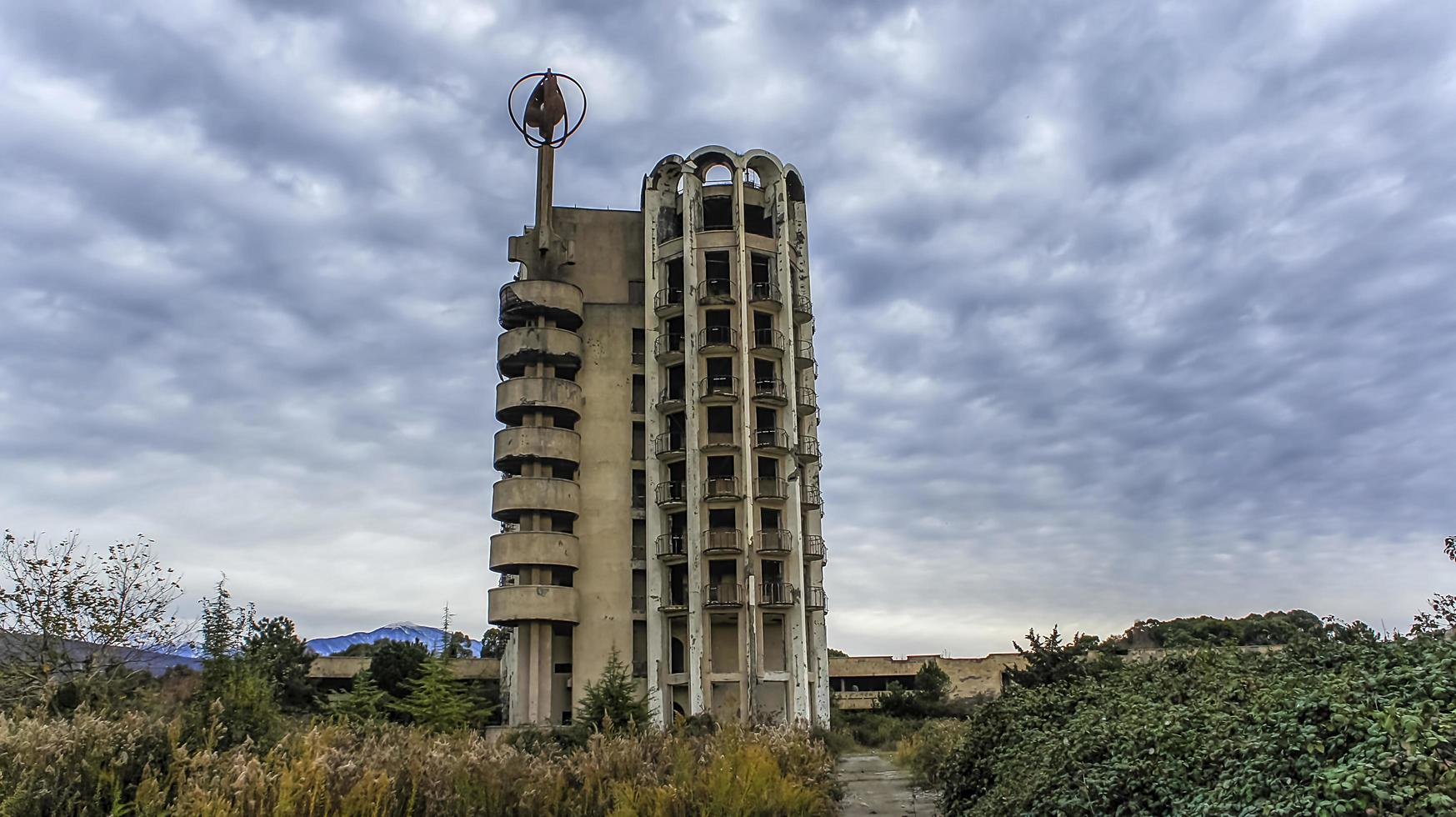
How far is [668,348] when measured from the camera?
5559cm

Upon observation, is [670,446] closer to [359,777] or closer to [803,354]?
[803,354]

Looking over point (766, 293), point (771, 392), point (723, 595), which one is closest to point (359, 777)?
point (723, 595)

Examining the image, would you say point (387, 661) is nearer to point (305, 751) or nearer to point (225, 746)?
point (225, 746)

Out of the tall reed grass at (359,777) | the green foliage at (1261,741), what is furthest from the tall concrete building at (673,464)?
the green foliage at (1261,741)

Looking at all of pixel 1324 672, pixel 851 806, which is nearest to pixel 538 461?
pixel 851 806

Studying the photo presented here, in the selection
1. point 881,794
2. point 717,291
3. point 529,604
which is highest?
point 717,291

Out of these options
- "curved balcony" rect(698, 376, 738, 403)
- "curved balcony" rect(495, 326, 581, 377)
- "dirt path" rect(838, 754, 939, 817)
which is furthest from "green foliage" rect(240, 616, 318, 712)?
"dirt path" rect(838, 754, 939, 817)

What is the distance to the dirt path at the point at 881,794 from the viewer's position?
60.8 feet

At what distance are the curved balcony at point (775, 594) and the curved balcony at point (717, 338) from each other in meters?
12.2

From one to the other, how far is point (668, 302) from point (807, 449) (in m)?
11.0

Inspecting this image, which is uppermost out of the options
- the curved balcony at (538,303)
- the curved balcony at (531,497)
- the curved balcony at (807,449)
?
the curved balcony at (538,303)

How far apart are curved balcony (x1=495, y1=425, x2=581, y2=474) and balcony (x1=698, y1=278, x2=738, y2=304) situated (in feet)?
33.1

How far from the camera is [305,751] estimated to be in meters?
10.2

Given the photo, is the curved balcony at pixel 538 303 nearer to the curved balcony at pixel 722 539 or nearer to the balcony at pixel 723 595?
the curved balcony at pixel 722 539
